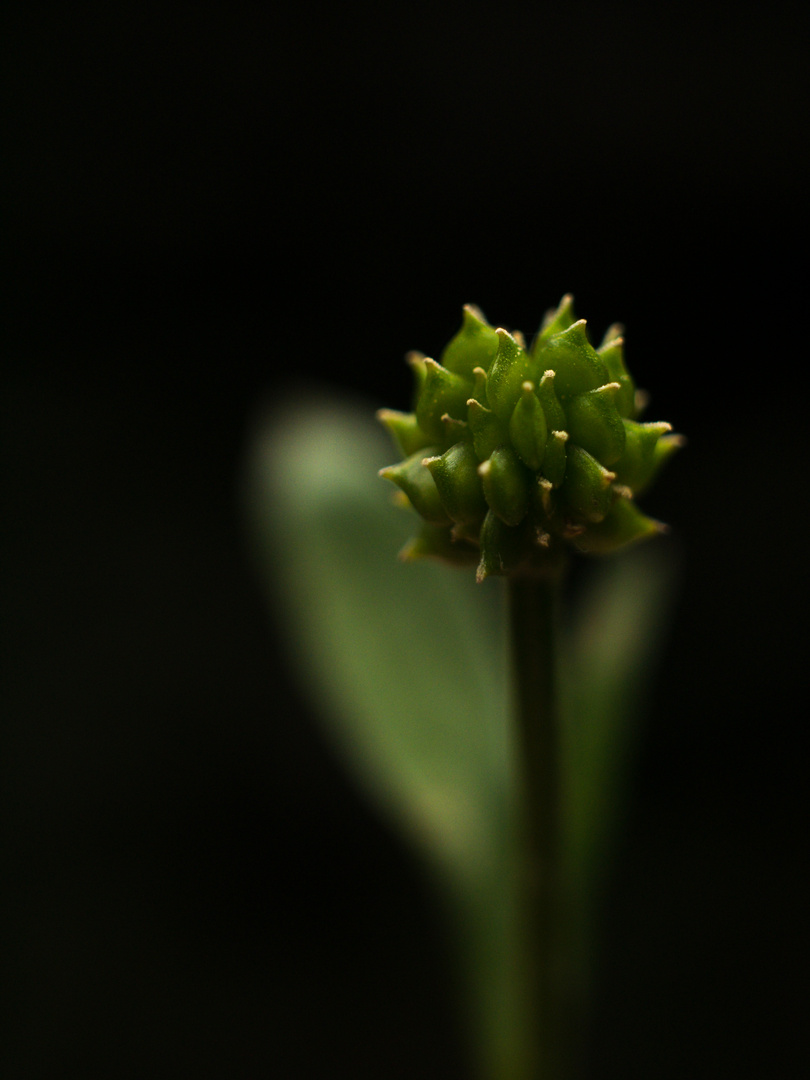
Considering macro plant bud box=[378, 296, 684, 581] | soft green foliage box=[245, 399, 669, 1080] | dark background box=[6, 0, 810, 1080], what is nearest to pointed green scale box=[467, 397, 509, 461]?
macro plant bud box=[378, 296, 684, 581]

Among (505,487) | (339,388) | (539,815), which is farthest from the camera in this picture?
(339,388)

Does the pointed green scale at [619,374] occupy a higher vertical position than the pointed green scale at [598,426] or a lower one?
higher

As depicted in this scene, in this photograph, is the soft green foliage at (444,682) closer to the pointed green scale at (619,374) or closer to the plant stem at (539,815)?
the plant stem at (539,815)

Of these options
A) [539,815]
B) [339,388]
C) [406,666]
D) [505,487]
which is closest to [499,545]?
[505,487]

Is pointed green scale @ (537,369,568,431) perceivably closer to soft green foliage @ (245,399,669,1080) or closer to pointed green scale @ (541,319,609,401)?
pointed green scale @ (541,319,609,401)

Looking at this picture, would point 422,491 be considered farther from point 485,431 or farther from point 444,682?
point 444,682

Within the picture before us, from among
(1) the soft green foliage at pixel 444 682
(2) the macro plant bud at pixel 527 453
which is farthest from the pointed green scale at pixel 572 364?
(1) the soft green foliage at pixel 444 682

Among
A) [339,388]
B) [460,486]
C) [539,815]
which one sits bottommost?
[539,815]
